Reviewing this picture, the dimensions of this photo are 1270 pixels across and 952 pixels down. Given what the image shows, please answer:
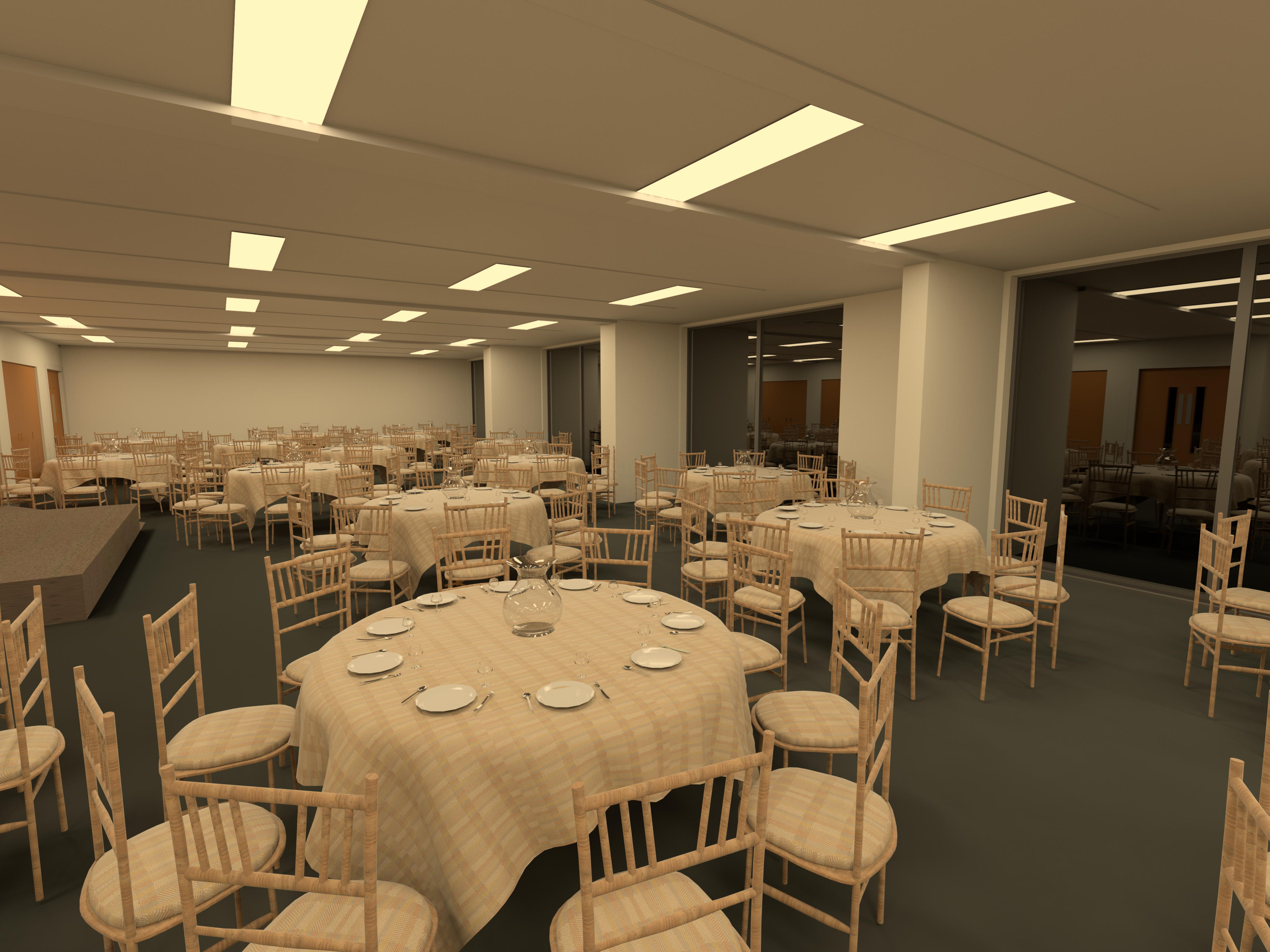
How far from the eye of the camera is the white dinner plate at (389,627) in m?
2.58

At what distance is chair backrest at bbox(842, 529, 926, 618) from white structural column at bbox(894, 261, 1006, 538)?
240 cm

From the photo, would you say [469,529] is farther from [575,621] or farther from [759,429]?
[759,429]

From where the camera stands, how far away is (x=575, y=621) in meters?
2.79

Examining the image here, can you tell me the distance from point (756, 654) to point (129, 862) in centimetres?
239

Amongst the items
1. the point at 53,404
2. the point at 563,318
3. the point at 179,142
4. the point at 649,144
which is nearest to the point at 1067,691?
the point at 649,144

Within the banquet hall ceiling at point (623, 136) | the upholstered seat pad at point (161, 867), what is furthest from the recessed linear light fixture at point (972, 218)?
the upholstered seat pad at point (161, 867)

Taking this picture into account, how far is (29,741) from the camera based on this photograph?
2.32 metres

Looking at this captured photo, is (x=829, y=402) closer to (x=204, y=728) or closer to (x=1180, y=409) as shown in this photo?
(x=1180, y=409)

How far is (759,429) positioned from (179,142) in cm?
775

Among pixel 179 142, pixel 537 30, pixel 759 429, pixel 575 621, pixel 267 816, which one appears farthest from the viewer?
pixel 759 429

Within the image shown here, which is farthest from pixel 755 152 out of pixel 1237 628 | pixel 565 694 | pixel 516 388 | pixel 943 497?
pixel 516 388

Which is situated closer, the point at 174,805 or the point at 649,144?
the point at 174,805

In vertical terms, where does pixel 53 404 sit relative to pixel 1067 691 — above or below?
above

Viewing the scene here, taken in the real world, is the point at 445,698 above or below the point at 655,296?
below
